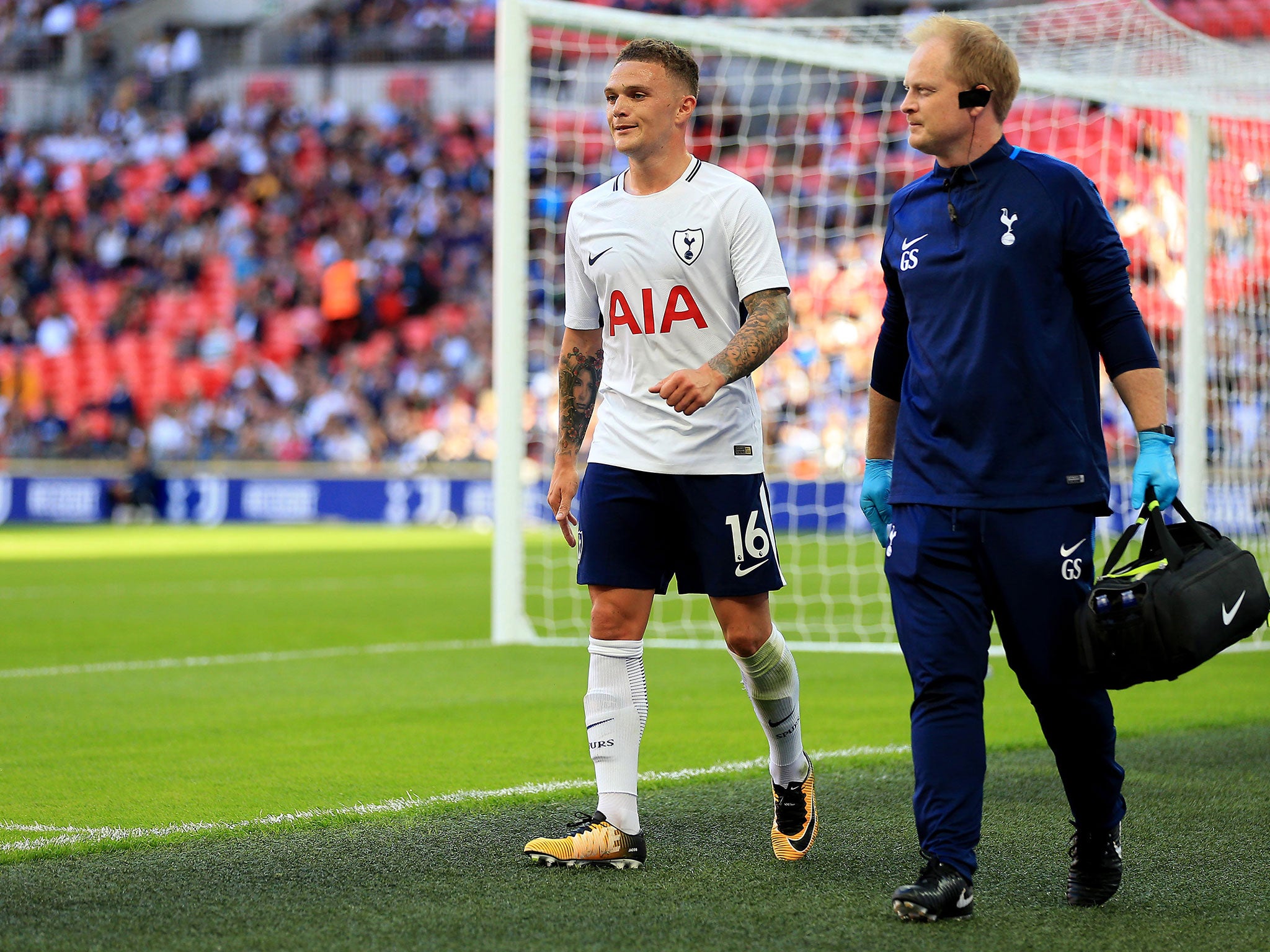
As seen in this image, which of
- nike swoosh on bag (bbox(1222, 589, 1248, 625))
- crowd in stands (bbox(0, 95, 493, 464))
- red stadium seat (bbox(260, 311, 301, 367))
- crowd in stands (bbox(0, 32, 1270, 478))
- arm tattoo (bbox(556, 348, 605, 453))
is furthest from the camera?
red stadium seat (bbox(260, 311, 301, 367))

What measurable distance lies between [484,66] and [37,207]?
8941 mm

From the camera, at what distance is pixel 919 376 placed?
12.4 ft

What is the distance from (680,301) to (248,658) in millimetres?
5387

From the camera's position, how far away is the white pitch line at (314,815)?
14.4 ft

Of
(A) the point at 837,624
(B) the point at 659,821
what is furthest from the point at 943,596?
(A) the point at 837,624

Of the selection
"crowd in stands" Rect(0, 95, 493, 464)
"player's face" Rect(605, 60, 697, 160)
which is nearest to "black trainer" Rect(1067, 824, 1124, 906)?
"player's face" Rect(605, 60, 697, 160)

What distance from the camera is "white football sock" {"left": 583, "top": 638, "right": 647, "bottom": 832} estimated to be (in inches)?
163

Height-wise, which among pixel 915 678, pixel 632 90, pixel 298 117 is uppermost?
pixel 298 117

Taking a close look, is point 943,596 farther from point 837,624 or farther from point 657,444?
point 837,624

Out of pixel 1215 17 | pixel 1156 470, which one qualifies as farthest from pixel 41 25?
pixel 1156 470

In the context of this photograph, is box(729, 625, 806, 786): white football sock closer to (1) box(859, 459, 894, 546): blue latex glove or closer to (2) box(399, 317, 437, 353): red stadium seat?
(1) box(859, 459, 894, 546): blue latex glove

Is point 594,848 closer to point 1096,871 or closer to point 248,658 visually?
point 1096,871

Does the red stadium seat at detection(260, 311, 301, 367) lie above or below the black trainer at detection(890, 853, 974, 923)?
above

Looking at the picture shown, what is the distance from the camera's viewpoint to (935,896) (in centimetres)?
350
